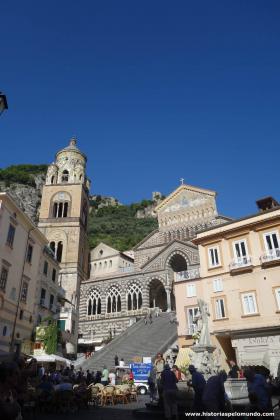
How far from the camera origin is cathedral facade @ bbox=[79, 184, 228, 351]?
39.1 metres

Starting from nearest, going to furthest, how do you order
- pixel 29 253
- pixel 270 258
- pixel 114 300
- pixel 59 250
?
pixel 270 258
pixel 29 253
pixel 114 300
pixel 59 250

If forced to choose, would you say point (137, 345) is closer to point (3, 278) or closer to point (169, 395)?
point (3, 278)

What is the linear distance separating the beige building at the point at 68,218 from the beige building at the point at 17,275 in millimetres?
15142

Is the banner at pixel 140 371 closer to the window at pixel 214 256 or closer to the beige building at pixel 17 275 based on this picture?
the window at pixel 214 256

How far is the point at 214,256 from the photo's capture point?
2233 cm

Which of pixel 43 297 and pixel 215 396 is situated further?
pixel 43 297

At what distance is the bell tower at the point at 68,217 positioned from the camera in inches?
1682

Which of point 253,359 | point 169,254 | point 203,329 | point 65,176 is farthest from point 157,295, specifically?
point 203,329

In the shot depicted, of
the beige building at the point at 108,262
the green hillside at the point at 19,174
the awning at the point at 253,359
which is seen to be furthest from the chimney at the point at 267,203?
the green hillside at the point at 19,174

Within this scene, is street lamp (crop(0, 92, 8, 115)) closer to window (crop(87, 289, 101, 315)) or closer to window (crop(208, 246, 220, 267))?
window (crop(208, 246, 220, 267))

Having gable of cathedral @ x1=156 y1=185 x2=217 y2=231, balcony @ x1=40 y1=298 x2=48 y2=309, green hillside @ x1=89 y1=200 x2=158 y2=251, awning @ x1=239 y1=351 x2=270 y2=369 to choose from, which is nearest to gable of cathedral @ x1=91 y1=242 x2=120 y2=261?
gable of cathedral @ x1=156 y1=185 x2=217 y2=231

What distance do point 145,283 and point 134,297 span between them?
2157 millimetres

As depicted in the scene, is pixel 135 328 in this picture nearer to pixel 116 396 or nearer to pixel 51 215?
pixel 116 396

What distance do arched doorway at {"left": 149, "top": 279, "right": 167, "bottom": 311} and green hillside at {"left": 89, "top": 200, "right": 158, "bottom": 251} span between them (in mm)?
33823
